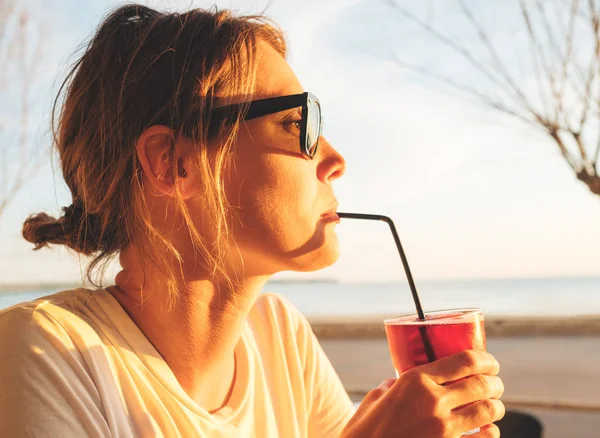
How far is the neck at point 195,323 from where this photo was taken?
108 cm

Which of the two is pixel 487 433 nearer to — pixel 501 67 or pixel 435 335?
pixel 435 335

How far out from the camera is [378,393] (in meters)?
0.99

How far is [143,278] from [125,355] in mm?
170

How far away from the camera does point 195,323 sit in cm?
109

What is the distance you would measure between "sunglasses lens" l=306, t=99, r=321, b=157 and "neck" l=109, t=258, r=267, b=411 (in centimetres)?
28

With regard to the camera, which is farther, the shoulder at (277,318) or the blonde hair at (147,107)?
the shoulder at (277,318)

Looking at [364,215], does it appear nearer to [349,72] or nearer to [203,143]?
[203,143]

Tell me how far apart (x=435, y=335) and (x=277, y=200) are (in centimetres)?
38

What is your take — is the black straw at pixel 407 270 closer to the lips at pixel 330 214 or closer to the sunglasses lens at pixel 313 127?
the lips at pixel 330 214

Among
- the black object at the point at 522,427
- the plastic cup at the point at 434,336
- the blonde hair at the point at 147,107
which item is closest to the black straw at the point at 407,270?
the plastic cup at the point at 434,336

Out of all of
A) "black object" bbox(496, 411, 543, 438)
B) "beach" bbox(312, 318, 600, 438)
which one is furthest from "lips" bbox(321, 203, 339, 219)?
"beach" bbox(312, 318, 600, 438)

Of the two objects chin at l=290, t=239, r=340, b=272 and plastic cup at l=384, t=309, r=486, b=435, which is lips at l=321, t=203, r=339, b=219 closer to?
chin at l=290, t=239, r=340, b=272

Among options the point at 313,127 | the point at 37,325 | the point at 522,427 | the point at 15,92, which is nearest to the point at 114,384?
the point at 37,325

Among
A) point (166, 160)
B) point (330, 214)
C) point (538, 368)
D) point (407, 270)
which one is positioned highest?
point (166, 160)
